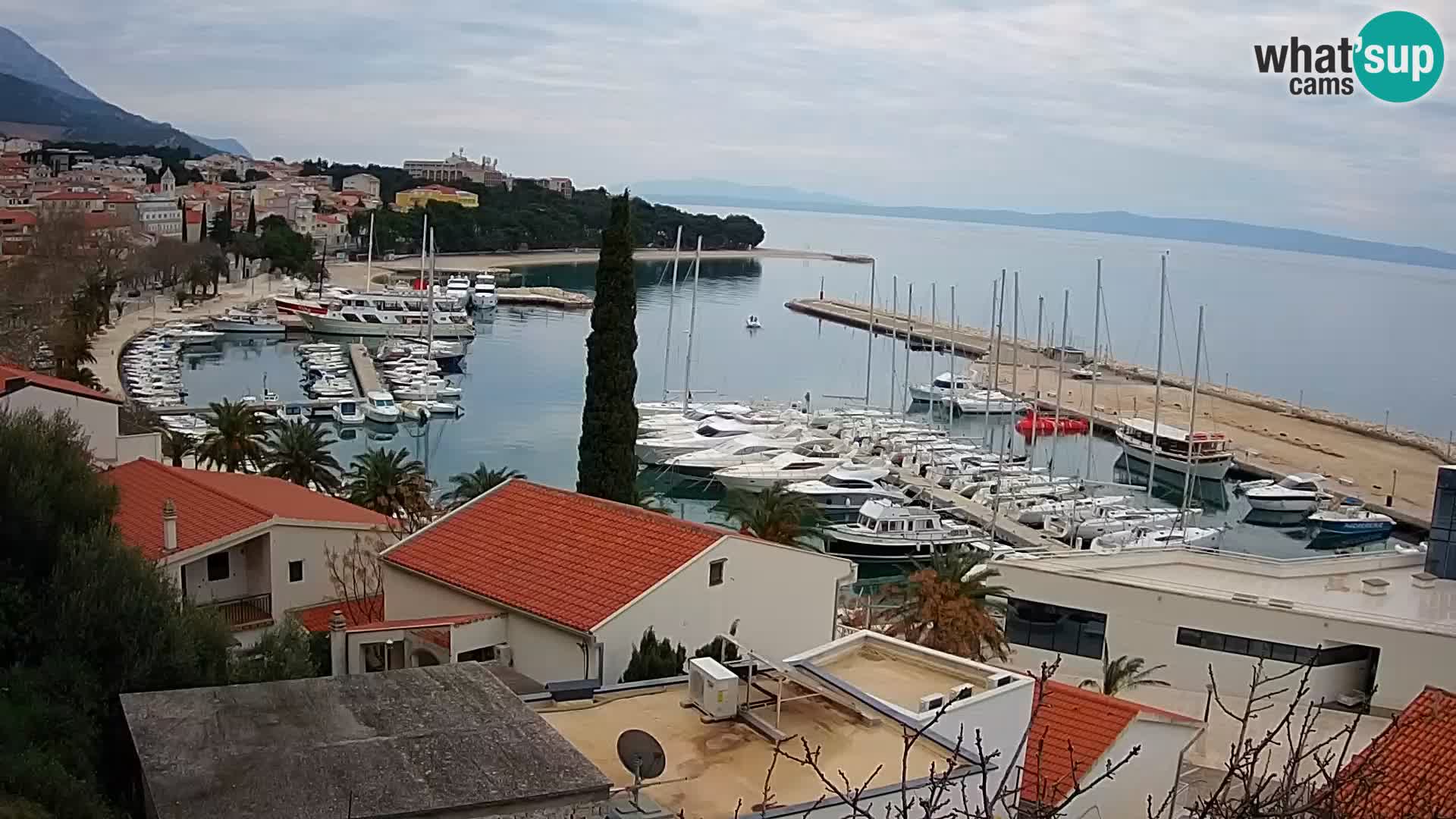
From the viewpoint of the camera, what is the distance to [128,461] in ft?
57.1

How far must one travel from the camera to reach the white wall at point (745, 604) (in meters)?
10.4

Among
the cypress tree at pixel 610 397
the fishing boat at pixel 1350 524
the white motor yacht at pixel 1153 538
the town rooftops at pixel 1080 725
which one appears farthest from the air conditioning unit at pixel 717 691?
the fishing boat at pixel 1350 524

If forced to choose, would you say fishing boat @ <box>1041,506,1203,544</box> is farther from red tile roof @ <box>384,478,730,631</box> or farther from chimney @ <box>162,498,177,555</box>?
chimney @ <box>162,498,177,555</box>

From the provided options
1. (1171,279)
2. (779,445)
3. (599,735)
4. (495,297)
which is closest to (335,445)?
(779,445)

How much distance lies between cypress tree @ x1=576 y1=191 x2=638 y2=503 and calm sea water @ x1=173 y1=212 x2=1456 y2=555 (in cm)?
1292

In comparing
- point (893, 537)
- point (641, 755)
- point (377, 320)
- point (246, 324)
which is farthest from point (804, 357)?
point (641, 755)

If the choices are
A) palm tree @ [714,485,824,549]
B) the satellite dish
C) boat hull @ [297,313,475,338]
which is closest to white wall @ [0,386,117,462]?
palm tree @ [714,485,824,549]

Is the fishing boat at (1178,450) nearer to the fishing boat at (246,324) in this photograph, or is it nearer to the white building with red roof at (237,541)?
the white building with red roof at (237,541)

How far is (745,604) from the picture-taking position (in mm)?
11547

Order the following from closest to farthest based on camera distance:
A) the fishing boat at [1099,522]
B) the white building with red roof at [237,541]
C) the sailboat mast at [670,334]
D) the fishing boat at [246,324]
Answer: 1. the white building with red roof at [237,541]
2. the fishing boat at [1099,522]
3. the sailboat mast at [670,334]
4. the fishing boat at [246,324]

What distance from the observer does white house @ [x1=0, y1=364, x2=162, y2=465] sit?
51.5 ft

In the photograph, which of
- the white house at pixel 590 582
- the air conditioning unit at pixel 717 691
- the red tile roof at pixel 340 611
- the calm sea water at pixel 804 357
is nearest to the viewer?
the air conditioning unit at pixel 717 691

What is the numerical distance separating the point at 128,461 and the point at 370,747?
44.0ft

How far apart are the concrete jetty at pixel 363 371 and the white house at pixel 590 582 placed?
32.6 meters
